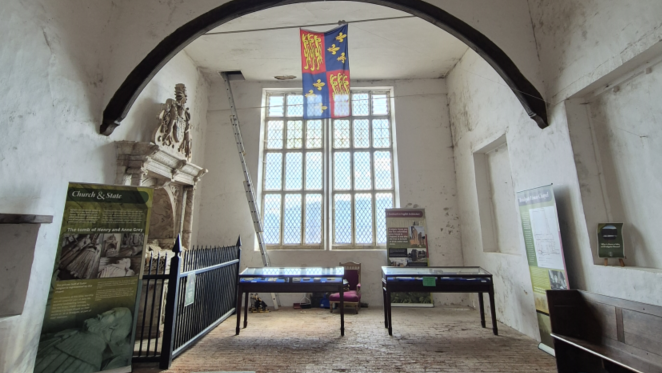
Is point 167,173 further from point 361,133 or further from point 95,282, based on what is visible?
point 361,133

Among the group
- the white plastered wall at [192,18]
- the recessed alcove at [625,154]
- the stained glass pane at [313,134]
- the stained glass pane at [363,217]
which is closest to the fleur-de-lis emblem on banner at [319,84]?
the white plastered wall at [192,18]

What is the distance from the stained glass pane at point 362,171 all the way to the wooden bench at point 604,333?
4.09m

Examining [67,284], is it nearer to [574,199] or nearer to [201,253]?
[201,253]

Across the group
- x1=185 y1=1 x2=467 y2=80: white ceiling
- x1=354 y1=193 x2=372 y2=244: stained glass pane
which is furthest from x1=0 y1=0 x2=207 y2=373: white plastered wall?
x1=354 y1=193 x2=372 y2=244: stained glass pane

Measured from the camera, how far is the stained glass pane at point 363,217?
617cm

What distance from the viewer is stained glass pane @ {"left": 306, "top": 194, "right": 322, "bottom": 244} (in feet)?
20.2

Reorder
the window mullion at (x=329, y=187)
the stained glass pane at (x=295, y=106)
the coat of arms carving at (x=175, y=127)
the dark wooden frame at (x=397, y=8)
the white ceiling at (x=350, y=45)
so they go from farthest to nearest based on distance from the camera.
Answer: the stained glass pane at (x=295, y=106), the window mullion at (x=329, y=187), the white ceiling at (x=350, y=45), the coat of arms carving at (x=175, y=127), the dark wooden frame at (x=397, y=8)

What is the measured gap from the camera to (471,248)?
544 cm

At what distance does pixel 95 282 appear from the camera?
2582 mm

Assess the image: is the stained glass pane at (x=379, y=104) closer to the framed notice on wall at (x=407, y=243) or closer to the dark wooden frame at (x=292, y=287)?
the framed notice on wall at (x=407, y=243)

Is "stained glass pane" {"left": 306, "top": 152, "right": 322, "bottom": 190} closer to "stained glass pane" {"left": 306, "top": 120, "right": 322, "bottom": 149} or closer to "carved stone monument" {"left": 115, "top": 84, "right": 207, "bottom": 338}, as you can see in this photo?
"stained glass pane" {"left": 306, "top": 120, "right": 322, "bottom": 149}

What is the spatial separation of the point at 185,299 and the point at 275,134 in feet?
14.1

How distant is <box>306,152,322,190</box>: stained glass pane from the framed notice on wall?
1738 millimetres

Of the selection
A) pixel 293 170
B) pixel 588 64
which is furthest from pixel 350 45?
pixel 588 64
